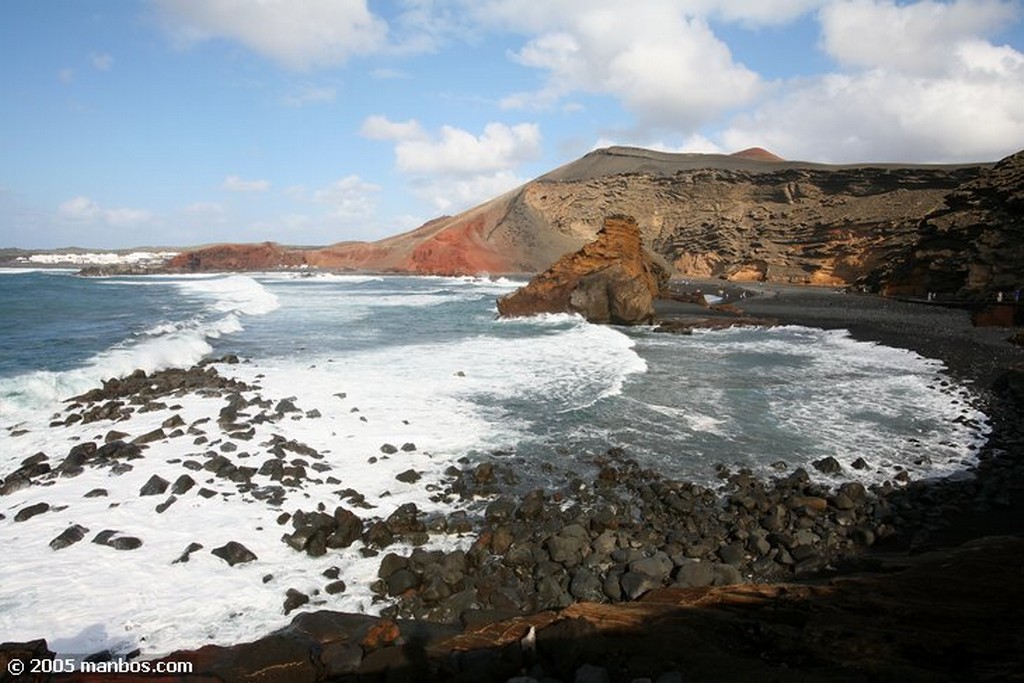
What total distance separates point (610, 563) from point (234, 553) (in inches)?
159

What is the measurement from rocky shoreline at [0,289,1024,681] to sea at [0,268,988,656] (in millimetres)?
304

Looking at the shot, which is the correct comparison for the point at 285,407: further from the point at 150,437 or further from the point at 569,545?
the point at 569,545

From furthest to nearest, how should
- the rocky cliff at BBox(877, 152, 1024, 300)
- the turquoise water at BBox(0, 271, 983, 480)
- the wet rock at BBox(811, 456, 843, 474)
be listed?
the rocky cliff at BBox(877, 152, 1024, 300), the turquoise water at BBox(0, 271, 983, 480), the wet rock at BBox(811, 456, 843, 474)

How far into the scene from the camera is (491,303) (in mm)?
35312

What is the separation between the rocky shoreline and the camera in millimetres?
3705

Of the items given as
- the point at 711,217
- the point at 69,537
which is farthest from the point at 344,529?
the point at 711,217

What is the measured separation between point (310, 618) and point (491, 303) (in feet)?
102

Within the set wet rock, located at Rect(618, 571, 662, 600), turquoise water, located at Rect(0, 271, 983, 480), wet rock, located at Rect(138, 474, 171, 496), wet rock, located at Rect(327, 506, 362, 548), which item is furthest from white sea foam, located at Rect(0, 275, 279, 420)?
wet rock, located at Rect(618, 571, 662, 600)

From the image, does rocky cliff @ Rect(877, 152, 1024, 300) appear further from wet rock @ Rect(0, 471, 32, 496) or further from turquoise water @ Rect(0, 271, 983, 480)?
wet rock @ Rect(0, 471, 32, 496)

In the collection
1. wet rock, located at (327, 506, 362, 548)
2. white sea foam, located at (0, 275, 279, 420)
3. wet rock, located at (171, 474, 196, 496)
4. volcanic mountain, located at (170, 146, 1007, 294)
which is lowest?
wet rock, located at (327, 506, 362, 548)

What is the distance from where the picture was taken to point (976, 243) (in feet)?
88.1

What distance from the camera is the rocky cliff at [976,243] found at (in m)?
25.5

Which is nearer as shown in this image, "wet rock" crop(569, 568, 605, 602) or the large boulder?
"wet rock" crop(569, 568, 605, 602)

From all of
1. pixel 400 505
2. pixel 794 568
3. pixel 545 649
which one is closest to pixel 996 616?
pixel 794 568
